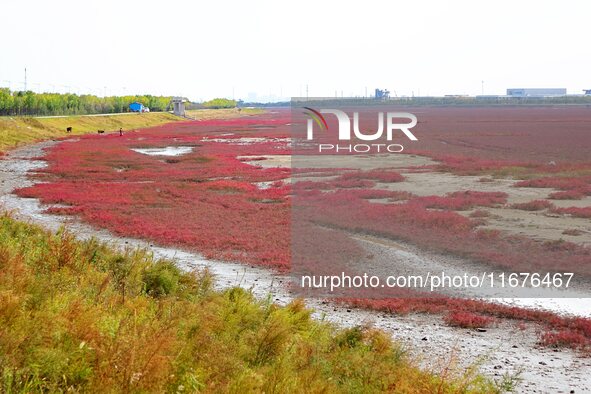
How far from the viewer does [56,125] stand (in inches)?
3174

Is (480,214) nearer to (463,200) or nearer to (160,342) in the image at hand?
(463,200)

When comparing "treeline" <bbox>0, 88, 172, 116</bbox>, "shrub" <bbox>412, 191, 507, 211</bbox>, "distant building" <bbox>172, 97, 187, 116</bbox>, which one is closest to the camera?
"shrub" <bbox>412, 191, 507, 211</bbox>

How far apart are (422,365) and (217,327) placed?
12.1ft

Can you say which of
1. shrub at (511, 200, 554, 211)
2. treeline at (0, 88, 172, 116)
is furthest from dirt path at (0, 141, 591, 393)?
treeline at (0, 88, 172, 116)

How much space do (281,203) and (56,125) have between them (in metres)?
59.4

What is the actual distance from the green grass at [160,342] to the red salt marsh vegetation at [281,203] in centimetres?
438

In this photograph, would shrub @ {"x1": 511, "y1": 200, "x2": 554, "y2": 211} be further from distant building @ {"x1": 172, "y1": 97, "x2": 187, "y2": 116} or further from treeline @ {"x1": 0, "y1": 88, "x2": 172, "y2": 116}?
distant building @ {"x1": 172, "y1": 97, "x2": 187, "y2": 116}

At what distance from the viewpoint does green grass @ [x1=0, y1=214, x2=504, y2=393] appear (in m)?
6.57

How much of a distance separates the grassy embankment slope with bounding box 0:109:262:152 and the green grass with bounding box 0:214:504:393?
1903 inches

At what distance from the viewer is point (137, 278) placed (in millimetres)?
13156

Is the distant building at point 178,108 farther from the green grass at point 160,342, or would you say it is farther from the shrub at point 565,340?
the shrub at point 565,340

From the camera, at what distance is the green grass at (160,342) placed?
6566 mm

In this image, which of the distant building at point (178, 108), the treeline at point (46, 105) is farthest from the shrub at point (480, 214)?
the distant building at point (178, 108)

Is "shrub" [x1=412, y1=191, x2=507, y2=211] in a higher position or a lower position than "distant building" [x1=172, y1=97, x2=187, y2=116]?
lower
